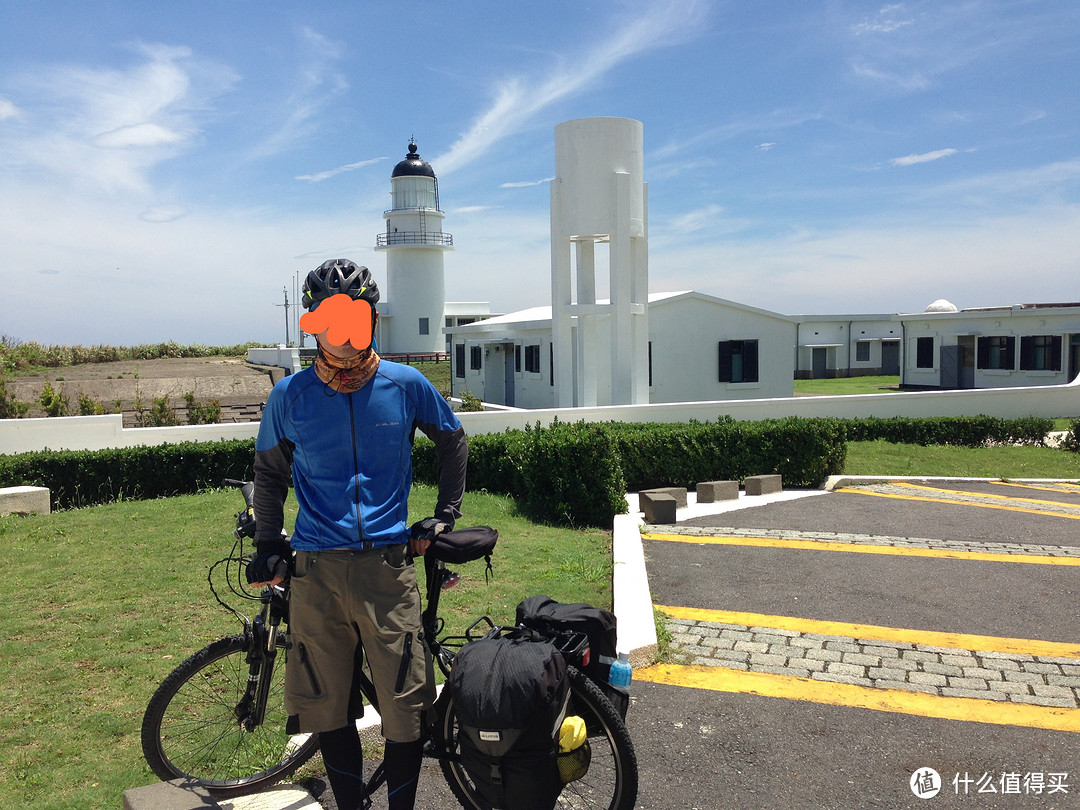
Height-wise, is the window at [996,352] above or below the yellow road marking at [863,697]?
above

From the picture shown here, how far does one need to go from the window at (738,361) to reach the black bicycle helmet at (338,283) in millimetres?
20799

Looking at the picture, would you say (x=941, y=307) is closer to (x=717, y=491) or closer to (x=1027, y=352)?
(x=1027, y=352)

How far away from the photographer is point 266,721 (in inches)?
143

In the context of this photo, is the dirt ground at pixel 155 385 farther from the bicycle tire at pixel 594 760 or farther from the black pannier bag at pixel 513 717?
the black pannier bag at pixel 513 717

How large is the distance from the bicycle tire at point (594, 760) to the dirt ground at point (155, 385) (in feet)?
51.4

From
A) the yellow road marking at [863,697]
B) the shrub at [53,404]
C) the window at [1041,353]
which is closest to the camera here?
the yellow road marking at [863,697]

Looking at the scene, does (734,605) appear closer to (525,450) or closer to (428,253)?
(525,450)

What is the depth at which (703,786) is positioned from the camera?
→ 364 centimetres

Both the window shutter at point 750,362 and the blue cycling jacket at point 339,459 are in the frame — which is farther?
the window shutter at point 750,362

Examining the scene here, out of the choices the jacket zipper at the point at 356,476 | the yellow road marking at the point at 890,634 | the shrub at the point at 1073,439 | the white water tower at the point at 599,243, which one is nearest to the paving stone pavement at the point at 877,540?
the yellow road marking at the point at 890,634

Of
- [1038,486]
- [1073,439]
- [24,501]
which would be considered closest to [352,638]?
[24,501]

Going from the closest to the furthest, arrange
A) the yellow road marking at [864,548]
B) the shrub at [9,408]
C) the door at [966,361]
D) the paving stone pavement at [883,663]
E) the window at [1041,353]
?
the paving stone pavement at [883,663] → the yellow road marking at [864,548] → the shrub at [9,408] → the window at [1041,353] → the door at [966,361]

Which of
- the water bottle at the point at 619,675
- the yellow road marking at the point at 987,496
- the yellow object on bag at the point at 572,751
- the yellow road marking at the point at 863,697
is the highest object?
the water bottle at the point at 619,675

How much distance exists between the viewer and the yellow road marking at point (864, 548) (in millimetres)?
7887
